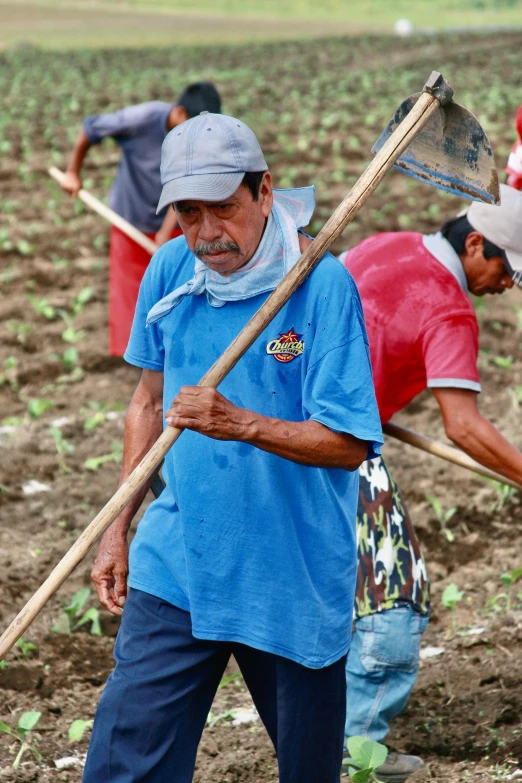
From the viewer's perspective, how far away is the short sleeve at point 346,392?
2.21 meters

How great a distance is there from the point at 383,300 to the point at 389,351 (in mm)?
142

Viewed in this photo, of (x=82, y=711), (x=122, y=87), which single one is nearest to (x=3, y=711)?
(x=82, y=711)

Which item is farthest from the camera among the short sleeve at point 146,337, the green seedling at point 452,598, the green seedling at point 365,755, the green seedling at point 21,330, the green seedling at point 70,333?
the green seedling at point 21,330

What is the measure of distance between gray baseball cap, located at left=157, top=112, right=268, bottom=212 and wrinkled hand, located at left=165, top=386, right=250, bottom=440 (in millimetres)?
387

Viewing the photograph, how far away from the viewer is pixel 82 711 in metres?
3.72

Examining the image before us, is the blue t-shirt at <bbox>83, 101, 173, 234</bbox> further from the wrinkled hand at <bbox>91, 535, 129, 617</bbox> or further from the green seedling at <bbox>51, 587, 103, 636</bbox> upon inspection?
the wrinkled hand at <bbox>91, 535, 129, 617</bbox>

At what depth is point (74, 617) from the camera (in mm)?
4195

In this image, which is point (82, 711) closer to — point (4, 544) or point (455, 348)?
point (4, 544)

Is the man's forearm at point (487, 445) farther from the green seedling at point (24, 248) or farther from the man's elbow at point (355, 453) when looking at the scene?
the green seedling at point (24, 248)

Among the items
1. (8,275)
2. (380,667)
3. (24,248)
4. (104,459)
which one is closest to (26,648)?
(380,667)

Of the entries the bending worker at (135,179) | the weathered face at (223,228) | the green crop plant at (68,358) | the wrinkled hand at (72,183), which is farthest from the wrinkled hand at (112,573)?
the green crop plant at (68,358)

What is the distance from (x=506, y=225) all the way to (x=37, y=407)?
141 inches

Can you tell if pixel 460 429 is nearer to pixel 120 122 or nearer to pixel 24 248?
pixel 120 122

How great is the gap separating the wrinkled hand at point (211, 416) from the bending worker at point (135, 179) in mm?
3462
